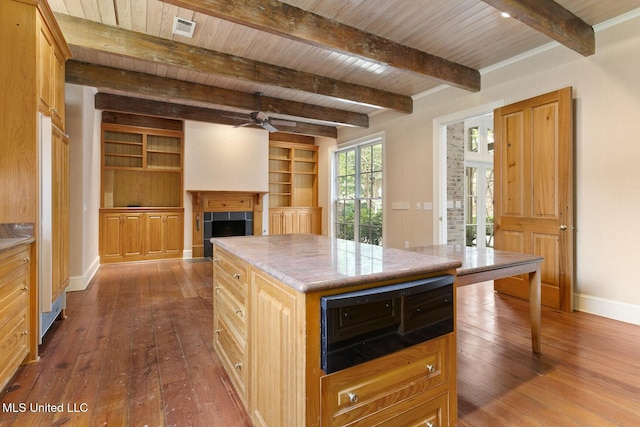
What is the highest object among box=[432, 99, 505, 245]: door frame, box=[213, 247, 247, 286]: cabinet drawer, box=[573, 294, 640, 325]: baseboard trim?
box=[432, 99, 505, 245]: door frame

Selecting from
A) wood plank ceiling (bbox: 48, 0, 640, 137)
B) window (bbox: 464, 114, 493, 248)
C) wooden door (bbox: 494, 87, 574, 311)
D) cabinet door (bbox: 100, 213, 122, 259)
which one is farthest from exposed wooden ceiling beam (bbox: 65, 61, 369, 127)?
wooden door (bbox: 494, 87, 574, 311)

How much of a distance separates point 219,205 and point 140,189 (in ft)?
5.06

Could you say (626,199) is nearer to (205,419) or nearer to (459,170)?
(459,170)

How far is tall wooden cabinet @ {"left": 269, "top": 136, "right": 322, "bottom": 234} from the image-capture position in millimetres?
7516

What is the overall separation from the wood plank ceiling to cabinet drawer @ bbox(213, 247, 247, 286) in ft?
5.67

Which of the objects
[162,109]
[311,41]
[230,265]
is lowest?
[230,265]

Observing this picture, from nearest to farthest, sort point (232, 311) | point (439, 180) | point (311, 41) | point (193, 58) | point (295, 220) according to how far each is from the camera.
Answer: point (232, 311) → point (311, 41) → point (193, 58) → point (439, 180) → point (295, 220)

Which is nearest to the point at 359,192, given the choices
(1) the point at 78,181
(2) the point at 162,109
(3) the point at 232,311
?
(2) the point at 162,109

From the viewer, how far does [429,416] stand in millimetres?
1354

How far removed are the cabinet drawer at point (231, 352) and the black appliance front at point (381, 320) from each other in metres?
0.73

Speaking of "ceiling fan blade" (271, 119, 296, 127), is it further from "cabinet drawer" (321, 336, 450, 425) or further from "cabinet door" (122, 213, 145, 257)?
"cabinet drawer" (321, 336, 450, 425)

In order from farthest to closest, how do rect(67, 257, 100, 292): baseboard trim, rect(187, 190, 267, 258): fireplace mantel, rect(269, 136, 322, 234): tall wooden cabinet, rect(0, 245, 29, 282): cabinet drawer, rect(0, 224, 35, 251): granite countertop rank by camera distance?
rect(269, 136, 322, 234): tall wooden cabinet → rect(187, 190, 267, 258): fireplace mantel → rect(67, 257, 100, 292): baseboard trim → rect(0, 224, 35, 251): granite countertop → rect(0, 245, 29, 282): cabinet drawer

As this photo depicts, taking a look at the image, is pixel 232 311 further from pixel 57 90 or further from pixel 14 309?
pixel 57 90

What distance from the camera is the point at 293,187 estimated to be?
7832mm
